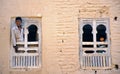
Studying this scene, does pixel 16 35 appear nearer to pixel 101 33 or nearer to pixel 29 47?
pixel 29 47

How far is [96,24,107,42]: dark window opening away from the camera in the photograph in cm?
776

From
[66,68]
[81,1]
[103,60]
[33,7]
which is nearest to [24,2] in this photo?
[33,7]

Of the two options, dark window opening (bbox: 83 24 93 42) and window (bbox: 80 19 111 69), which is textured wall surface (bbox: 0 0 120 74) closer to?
window (bbox: 80 19 111 69)

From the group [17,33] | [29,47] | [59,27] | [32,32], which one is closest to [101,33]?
[59,27]

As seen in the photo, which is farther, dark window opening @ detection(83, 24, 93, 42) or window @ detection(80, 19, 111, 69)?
dark window opening @ detection(83, 24, 93, 42)

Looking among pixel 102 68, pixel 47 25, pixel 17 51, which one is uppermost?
pixel 47 25

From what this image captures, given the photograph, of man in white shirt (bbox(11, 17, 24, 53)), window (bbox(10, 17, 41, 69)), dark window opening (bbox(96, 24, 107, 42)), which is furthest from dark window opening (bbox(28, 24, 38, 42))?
dark window opening (bbox(96, 24, 107, 42))

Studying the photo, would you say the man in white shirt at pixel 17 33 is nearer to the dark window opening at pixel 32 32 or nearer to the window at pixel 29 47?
the window at pixel 29 47

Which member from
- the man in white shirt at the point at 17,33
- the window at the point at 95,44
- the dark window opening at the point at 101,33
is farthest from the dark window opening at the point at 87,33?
the man in white shirt at the point at 17,33

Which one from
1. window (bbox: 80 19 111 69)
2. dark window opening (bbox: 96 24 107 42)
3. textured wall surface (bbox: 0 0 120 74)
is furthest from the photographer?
dark window opening (bbox: 96 24 107 42)

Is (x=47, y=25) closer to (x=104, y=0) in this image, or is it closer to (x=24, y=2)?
(x=24, y=2)

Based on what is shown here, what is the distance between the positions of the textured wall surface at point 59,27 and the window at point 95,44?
0.45 feet

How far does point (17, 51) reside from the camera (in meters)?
7.63

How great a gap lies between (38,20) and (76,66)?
1663 millimetres
